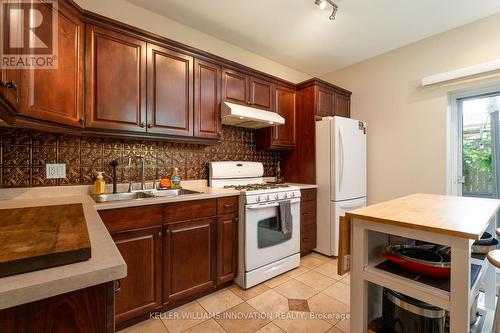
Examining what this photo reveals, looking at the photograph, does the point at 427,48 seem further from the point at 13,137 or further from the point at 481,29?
the point at 13,137

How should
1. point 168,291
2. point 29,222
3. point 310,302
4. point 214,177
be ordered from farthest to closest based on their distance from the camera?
point 214,177 → point 310,302 → point 168,291 → point 29,222

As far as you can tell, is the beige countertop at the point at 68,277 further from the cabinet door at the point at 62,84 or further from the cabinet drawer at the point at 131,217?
the cabinet door at the point at 62,84

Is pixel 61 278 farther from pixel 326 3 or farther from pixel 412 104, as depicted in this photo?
pixel 412 104

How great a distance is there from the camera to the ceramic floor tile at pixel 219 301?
1.93 meters

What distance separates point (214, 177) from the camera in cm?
267

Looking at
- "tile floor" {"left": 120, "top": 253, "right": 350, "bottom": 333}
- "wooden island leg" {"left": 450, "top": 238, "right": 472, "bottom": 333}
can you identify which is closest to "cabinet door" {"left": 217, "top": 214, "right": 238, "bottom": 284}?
"tile floor" {"left": 120, "top": 253, "right": 350, "bottom": 333}

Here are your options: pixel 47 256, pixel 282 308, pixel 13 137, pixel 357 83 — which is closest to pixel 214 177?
pixel 282 308

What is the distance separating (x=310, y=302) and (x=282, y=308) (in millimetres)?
271

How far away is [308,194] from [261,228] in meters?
0.94

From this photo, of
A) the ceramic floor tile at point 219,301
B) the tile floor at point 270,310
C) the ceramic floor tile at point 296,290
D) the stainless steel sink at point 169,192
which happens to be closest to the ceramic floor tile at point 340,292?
the tile floor at point 270,310

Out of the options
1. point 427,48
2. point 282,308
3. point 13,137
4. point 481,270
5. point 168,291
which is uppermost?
point 427,48

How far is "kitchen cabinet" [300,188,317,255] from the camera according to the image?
291 centimetres

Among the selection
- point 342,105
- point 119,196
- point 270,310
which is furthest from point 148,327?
point 342,105

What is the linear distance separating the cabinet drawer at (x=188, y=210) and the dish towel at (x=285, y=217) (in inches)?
30.4
